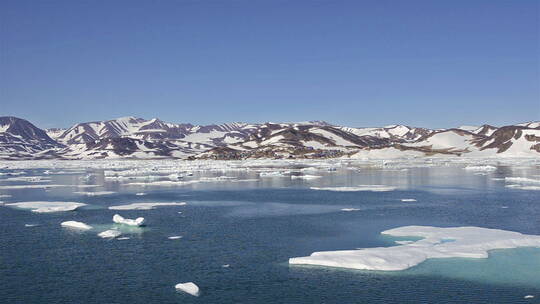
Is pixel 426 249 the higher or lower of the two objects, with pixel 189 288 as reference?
higher

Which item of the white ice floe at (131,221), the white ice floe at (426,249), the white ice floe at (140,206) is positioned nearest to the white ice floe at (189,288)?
the white ice floe at (426,249)

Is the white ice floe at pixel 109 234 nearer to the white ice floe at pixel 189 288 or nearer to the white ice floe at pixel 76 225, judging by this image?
the white ice floe at pixel 76 225

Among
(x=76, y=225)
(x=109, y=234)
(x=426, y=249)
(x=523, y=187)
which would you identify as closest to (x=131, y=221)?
(x=109, y=234)

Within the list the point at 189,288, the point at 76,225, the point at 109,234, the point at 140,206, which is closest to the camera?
the point at 189,288

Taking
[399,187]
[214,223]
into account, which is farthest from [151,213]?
[399,187]

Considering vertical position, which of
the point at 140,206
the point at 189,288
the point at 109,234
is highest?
the point at 140,206

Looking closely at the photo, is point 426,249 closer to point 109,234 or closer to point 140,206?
point 109,234

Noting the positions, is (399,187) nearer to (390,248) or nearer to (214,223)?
(214,223)
